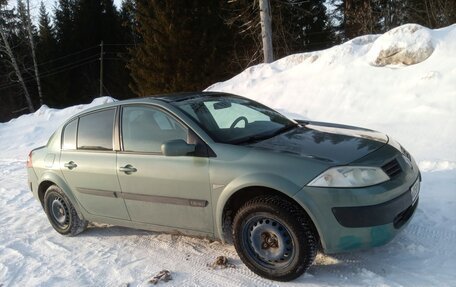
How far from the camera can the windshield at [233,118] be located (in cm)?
397

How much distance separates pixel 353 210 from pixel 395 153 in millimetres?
807

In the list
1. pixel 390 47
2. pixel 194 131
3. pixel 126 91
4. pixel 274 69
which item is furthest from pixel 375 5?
pixel 194 131

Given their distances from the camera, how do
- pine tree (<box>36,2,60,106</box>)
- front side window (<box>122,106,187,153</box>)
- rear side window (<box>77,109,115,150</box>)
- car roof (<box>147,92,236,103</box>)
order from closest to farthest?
front side window (<box>122,106,187,153</box>) → car roof (<box>147,92,236,103</box>) → rear side window (<box>77,109,115,150</box>) → pine tree (<box>36,2,60,106</box>)

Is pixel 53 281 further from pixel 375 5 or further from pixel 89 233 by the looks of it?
pixel 375 5

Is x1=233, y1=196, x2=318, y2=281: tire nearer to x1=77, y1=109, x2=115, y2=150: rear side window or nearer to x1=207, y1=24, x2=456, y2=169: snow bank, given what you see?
x1=77, y1=109, x2=115, y2=150: rear side window

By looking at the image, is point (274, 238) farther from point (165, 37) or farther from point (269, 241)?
point (165, 37)

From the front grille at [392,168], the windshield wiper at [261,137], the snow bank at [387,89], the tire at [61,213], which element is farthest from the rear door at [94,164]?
the snow bank at [387,89]

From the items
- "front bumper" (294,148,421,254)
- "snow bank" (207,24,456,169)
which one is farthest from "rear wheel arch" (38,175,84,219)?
"snow bank" (207,24,456,169)

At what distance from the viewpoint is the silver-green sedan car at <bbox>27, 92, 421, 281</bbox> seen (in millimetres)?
3279

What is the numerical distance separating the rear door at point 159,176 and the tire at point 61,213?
1.10m

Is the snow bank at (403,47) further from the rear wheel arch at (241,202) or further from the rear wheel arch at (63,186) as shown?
the rear wheel arch at (63,186)

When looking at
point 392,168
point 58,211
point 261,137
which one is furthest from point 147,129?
point 392,168

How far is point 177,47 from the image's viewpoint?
20.1 metres

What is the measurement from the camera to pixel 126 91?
37781 mm
